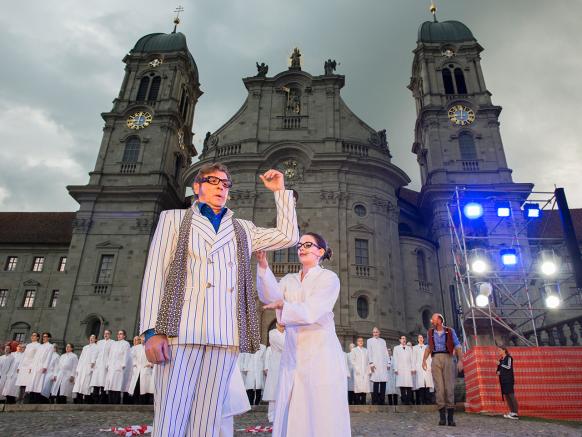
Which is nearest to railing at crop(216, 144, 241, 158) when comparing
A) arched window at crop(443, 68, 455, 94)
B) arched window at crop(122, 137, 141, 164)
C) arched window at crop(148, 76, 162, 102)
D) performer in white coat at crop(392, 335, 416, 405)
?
arched window at crop(122, 137, 141, 164)

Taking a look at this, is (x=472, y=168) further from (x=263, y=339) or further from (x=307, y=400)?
(x=307, y=400)

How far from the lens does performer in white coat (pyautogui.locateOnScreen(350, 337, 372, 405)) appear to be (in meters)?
14.6

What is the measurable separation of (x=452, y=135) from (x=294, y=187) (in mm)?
13075

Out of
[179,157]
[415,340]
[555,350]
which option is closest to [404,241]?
[415,340]

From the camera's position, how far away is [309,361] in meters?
3.97

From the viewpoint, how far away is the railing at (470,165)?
29.8m

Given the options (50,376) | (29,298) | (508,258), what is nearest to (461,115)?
(508,258)

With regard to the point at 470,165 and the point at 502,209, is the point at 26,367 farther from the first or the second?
the point at 470,165

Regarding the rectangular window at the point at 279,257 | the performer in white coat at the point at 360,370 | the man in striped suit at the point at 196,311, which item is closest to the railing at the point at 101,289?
the rectangular window at the point at 279,257

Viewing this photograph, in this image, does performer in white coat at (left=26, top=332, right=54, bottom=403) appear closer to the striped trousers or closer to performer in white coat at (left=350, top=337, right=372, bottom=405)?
performer in white coat at (left=350, top=337, right=372, bottom=405)

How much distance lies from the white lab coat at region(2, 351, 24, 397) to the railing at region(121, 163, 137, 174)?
1802 centimetres

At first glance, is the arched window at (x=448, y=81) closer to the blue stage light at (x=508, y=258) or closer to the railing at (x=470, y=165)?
the railing at (x=470, y=165)

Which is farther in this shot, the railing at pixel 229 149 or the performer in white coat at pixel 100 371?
the railing at pixel 229 149

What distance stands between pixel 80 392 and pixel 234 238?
45.4 ft
